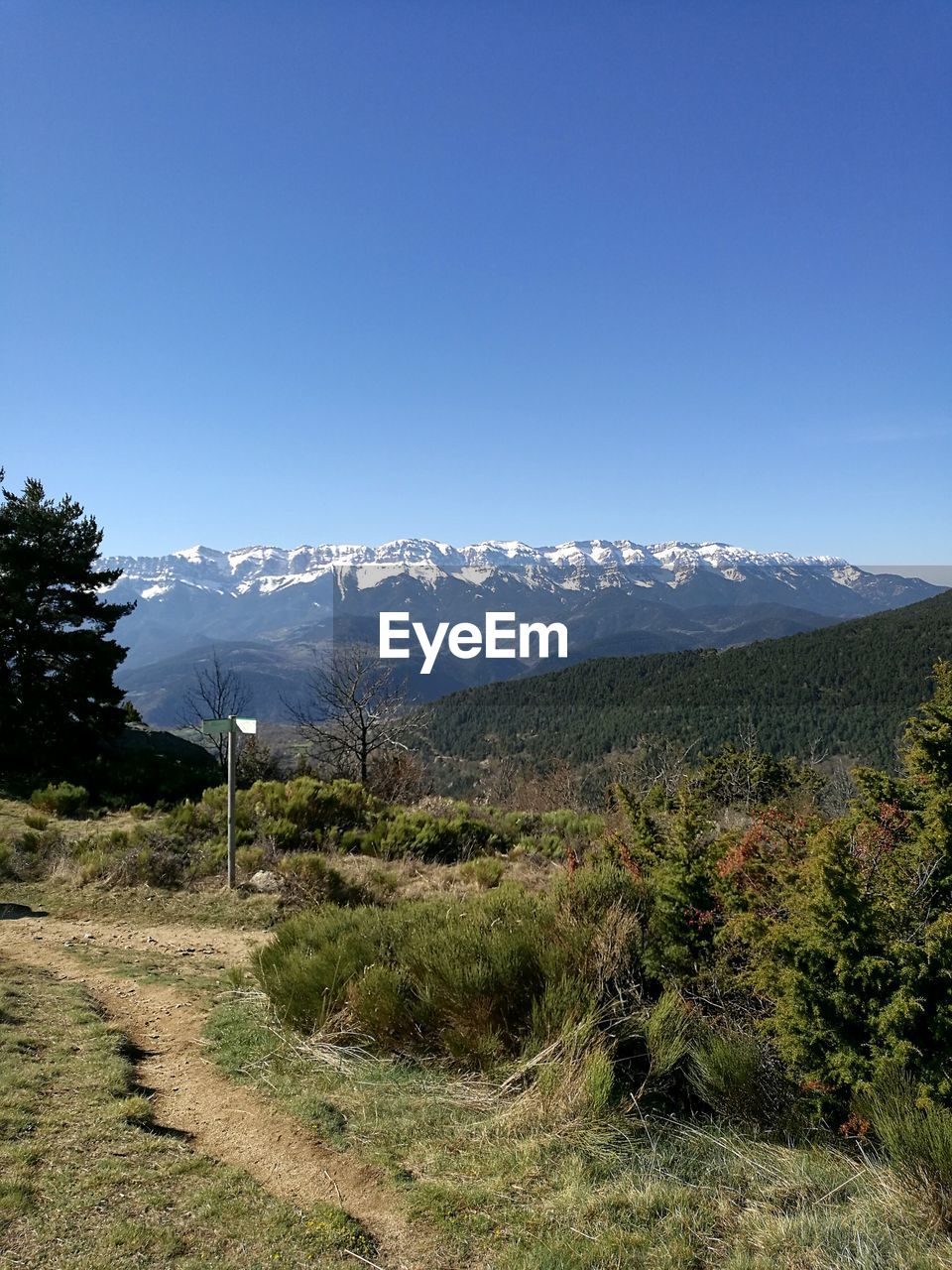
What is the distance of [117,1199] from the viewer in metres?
3.38

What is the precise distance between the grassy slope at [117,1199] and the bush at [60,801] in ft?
34.4

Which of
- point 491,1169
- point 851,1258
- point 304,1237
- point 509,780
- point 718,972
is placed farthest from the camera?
point 509,780

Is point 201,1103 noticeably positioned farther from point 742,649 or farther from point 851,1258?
point 742,649

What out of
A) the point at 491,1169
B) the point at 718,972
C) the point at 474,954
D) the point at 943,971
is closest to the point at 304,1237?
the point at 491,1169

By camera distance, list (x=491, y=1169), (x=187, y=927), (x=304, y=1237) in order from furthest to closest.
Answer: (x=187, y=927) → (x=491, y=1169) → (x=304, y=1237)

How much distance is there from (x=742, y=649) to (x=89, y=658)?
11368 centimetres

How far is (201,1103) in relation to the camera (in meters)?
4.62

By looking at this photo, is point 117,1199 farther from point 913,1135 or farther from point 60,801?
point 60,801

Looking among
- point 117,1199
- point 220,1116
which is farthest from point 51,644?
point 117,1199

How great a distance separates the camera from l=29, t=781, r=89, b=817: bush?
14.1 m

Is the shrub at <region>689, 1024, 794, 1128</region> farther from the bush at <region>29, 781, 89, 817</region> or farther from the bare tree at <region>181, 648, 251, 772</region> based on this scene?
the bare tree at <region>181, 648, 251, 772</region>

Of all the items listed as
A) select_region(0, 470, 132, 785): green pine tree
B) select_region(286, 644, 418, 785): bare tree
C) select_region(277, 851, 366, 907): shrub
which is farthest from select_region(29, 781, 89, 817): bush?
select_region(286, 644, 418, 785): bare tree

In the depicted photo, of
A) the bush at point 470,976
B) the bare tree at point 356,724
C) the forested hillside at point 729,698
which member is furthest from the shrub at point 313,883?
the forested hillside at point 729,698

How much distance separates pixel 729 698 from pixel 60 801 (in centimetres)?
9758
